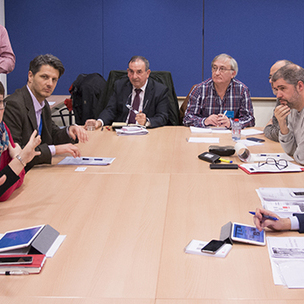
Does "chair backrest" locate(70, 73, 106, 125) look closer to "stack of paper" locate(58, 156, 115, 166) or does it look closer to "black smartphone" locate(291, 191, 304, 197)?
"stack of paper" locate(58, 156, 115, 166)

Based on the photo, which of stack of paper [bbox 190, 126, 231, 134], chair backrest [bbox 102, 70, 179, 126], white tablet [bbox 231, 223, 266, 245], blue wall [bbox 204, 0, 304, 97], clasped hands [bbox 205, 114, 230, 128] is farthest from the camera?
blue wall [bbox 204, 0, 304, 97]

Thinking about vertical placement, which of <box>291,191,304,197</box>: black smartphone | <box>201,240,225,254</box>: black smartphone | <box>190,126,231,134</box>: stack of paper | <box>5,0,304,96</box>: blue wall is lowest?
<box>190,126,231,134</box>: stack of paper

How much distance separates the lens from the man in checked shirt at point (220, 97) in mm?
3650

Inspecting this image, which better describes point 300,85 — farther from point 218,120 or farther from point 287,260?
point 287,260

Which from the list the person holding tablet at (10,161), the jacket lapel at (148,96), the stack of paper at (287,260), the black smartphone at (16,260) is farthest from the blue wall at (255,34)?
the black smartphone at (16,260)

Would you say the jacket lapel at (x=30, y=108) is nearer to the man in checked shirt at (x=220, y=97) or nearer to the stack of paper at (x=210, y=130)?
the stack of paper at (x=210, y=130)

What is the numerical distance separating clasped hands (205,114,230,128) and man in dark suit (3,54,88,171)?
1.26 m

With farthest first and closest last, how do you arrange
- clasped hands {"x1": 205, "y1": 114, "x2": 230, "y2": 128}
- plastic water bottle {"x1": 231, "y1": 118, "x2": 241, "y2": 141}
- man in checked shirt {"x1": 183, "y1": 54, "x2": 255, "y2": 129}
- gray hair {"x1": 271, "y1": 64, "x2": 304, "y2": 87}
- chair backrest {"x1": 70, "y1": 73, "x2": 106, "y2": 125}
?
chair backrest {"x1": 70, "y1": 73, "x2": 106, "y2": 125} → man in checked shirt {"x1": 183, "y1": 54, "x2": 255, "y2": 129} → clasped hands {"x1": 205, "y1": 114, "x2": 230, "y2": 128} → plastic water bottle {"x1": 231, "y1": 118, "x2": 241, "y2": 141} → gray hair {"x1": 271, "y1": 64, "x2": 304, "y2": 87}

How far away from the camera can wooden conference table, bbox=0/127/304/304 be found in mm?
1104

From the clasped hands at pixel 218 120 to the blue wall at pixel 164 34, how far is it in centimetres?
197

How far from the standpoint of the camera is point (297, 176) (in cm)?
212

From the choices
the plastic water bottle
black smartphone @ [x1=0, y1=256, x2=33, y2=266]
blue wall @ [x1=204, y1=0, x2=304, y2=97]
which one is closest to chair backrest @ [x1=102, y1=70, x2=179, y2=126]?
the plastic water bottle

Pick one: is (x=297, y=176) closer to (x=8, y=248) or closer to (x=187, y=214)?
(x=187, y=214)

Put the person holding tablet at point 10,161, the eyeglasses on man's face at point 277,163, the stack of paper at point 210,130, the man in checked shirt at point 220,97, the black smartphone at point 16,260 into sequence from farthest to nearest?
the man in checked shirt at point 220,97 → the stack of paper at point 210,130 → the eyeglasses on man's face at point 277,163 → the person holding tablet at point 10,161 → the black smartphone at point 16,260
